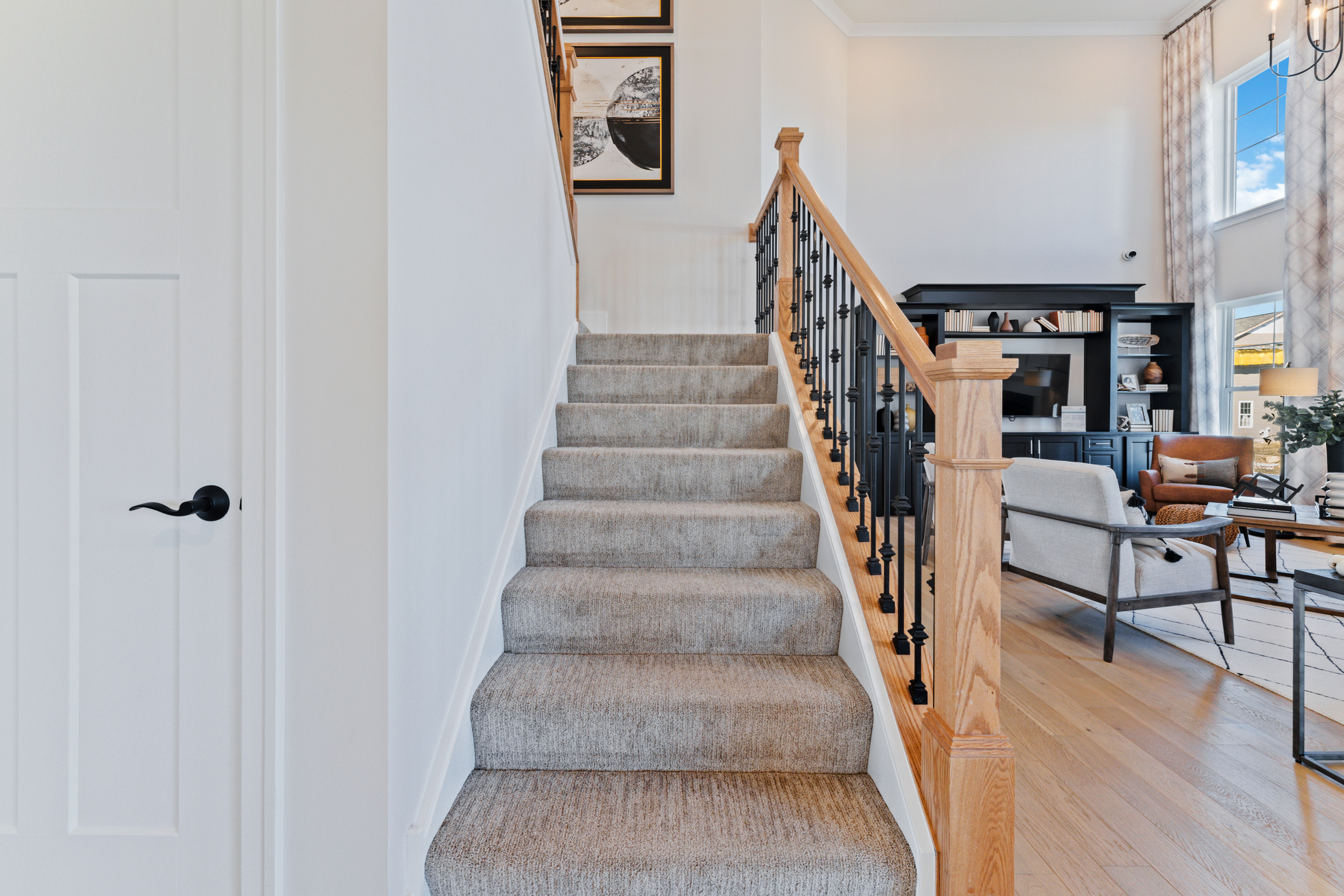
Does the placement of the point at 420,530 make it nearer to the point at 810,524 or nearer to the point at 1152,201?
the point at 810,524

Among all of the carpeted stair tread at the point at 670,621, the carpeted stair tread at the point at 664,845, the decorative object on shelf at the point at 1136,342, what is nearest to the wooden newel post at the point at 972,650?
the carpeted stair tread at the point at 664,845

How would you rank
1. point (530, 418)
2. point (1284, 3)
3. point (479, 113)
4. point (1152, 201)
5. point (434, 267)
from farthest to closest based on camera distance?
point (1152, 201), point (1284, 3), point (530, 418), point (479, 113), point (434, 267)

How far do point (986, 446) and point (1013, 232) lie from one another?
6.34 m

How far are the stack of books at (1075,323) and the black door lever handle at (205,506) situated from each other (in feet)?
22.1

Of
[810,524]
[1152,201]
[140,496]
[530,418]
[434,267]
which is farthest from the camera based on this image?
[1152,201]

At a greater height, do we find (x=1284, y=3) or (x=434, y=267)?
(x=1284, y=3)

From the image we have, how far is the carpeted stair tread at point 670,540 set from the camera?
2018mm

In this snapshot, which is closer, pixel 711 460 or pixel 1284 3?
pixel 711 460

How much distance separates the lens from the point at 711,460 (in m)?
2.29

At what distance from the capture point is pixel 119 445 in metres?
1.15

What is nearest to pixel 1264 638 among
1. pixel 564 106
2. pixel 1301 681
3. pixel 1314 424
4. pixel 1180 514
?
pixel 1301 681

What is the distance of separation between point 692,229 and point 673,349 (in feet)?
6.12

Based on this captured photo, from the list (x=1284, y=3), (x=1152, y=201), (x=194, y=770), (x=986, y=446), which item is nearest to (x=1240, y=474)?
(x=1152, y=201)

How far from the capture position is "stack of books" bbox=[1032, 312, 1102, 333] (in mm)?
6180
